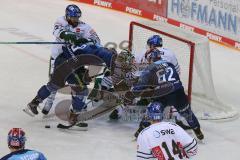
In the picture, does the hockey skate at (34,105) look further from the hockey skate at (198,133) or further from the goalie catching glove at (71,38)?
the hockey skate at (198,133)

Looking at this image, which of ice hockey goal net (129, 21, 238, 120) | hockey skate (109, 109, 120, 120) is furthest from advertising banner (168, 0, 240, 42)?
hockey skate (109, 109, 120, 120)

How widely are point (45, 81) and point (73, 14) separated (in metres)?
1.96

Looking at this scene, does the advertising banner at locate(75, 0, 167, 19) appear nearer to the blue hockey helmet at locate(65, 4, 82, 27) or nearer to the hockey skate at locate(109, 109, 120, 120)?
the hockey skate at locate(109, 109, 120, 120)

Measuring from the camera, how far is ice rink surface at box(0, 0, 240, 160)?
7.57 m

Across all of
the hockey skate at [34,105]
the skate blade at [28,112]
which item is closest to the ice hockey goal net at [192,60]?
the hockey skate at [34,105]

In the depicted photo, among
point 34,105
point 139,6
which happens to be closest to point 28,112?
point 34,105

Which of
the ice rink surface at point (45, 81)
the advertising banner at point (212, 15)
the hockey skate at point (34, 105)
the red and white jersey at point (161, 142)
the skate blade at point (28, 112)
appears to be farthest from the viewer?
the advertising banner at point (212, 15)

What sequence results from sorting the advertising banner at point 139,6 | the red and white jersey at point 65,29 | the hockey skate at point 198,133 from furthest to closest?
1. the advertising banner at point 139,6
2. the red and white jersey at point 65,29
3. the hockey skate at point 198,133

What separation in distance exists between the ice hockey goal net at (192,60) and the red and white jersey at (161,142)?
2891mm

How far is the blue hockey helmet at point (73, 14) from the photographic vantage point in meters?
8.02

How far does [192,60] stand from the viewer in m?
8.38

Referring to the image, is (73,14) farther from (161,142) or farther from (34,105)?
(161,142)

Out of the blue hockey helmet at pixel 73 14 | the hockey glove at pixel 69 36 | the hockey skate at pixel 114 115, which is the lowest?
the hockey skate at pixel 114 115

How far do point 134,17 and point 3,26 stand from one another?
248 centimetres
